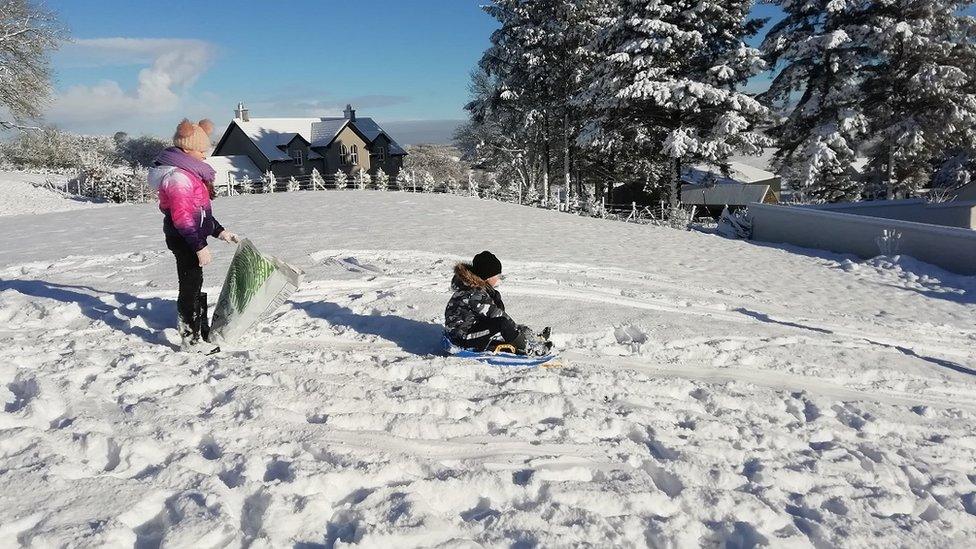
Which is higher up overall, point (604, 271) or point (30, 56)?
point (30, 56)

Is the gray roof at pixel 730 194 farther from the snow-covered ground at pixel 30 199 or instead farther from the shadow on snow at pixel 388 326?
the shadow on snow at pixel 388 326

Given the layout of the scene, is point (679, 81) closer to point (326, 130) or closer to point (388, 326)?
point (388, 326)

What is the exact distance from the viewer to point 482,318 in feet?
17.1

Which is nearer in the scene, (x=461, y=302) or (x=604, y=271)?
(x=461, y=302)

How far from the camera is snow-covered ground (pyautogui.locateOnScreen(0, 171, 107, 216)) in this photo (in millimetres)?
22375

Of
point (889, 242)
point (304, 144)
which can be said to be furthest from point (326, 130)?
point (889, 242)

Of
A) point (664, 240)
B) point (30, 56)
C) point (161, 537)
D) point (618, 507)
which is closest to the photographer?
point (161, 537)

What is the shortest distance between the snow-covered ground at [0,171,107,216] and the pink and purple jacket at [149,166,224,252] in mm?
21265

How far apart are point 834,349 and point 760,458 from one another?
352 centimetres

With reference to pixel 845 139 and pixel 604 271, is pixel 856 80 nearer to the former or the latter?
pixel 845 139

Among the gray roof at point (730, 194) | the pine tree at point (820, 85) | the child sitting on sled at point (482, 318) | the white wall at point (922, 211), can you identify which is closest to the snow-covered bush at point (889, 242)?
the white wall at point (922, 211)

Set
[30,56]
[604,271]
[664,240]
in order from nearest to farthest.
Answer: [604,271] → [664,240] → [30,56]

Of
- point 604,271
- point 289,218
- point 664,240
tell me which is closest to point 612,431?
point 604,271

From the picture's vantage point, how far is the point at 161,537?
255cm
